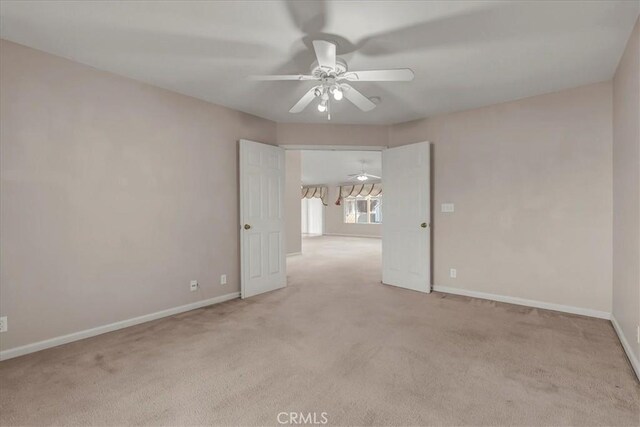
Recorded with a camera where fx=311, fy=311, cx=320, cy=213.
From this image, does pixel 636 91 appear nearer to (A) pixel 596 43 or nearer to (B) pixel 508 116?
(A) pixel 596 43

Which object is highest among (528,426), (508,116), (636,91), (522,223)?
(508,116)

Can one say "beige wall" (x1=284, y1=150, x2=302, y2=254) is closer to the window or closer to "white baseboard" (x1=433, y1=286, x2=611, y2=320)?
"white baseboard" (x1=433, y1=286, x2=611, y2=320)

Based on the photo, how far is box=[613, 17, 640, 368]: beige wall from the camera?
2184 millimetres

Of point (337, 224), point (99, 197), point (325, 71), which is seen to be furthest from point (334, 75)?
point (337, 224)

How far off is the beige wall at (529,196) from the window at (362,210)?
26.2 ft

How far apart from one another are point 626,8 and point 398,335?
2.83 m

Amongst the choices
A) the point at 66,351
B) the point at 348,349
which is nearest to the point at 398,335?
the point at 348,349

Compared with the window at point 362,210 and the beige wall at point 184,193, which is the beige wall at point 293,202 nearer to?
the beige wall at point 184,193

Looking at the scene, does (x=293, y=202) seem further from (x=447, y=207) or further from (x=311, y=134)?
(x=447, y=207)

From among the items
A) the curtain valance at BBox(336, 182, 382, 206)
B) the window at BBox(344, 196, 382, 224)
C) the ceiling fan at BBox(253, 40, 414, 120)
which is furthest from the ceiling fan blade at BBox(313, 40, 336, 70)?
the window at BBox(344, 196, 382, 224)

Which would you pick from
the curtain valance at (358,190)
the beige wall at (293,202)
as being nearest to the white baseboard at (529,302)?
the beige wall at (293,202)

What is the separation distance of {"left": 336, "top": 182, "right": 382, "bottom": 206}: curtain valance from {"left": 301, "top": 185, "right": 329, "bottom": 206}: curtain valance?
0.69 m

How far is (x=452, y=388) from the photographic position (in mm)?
1965

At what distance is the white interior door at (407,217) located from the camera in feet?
13.8
